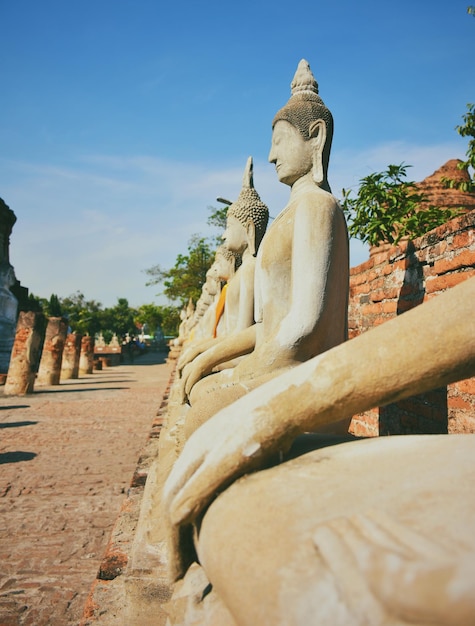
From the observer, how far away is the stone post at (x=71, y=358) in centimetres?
1672

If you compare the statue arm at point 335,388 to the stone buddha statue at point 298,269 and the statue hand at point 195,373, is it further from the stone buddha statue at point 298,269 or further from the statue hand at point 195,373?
the statue hand at point 195,373

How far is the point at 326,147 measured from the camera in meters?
2.27

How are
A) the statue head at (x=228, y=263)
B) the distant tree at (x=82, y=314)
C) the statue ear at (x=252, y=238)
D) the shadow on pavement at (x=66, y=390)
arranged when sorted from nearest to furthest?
1. the statue ear at (x=252, y=238)
2. the statue head at (x=228, y=263)
3. the shadow on pavement at (x=66, y=390)
4. the distant tree at (x=82, y=314)

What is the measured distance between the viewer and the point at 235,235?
3869mm

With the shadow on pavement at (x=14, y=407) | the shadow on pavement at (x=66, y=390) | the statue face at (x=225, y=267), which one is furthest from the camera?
the shadow on pavement at (x=66, y=390)

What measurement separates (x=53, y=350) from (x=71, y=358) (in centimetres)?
333

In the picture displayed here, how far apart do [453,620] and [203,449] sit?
1.87 ft

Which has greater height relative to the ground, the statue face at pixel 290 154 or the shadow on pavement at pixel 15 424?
the statue face at pixel 290 154

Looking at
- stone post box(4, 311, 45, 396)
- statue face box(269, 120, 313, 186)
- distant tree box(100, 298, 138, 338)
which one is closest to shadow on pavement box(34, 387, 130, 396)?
stone post box(4, 311, 45, 396)

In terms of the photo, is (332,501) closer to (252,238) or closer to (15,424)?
(252,238)

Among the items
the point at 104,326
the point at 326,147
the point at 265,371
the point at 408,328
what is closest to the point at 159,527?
the point at 265,371

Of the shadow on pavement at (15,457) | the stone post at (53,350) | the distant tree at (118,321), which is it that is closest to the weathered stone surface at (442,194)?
the shadow on pavement at (15,457)

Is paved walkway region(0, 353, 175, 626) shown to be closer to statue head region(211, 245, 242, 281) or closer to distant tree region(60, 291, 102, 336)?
statue head region(211, 245, 242, 281)

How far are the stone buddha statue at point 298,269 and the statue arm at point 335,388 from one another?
63 cm
